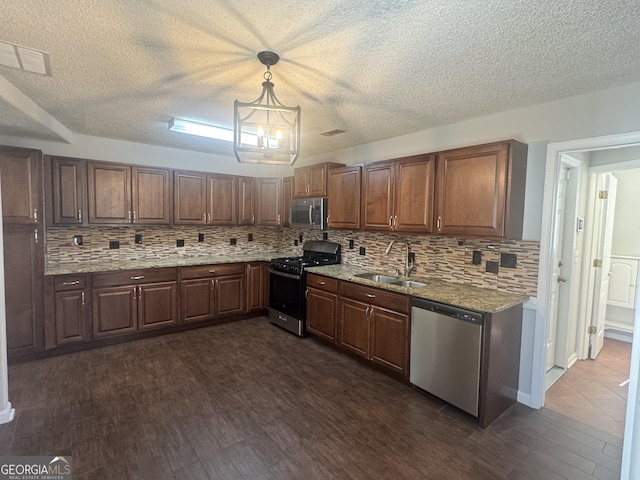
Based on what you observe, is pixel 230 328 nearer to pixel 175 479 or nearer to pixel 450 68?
pixel 175 479

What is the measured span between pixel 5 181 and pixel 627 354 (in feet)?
23.1

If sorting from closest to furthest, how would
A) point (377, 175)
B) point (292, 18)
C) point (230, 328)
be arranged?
point (292, 18) < point (377, 175) < point (230, 328)

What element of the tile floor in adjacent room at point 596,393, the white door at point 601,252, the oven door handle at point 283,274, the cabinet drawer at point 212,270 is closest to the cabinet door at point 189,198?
the cabinet drawer at point 212,270

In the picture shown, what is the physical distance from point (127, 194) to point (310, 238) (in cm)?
258

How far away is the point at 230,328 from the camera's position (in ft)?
14.5

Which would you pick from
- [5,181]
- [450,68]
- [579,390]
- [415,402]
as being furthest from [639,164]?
[5,181]

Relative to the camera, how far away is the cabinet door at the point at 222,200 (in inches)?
182

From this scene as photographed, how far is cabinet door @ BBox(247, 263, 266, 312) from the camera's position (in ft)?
15.5

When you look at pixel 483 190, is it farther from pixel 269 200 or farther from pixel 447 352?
pixel 269 200

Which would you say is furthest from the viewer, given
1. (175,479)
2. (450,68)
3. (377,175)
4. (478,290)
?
(377,175)

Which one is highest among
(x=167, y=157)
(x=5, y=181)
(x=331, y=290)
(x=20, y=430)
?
(x=167, y=157)

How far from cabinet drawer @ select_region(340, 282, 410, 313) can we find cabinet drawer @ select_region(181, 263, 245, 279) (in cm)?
179

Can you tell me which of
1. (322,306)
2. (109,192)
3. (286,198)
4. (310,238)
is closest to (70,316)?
(109,192)

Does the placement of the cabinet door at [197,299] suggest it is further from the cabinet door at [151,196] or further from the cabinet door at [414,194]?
the cabinet door at [414,194]
